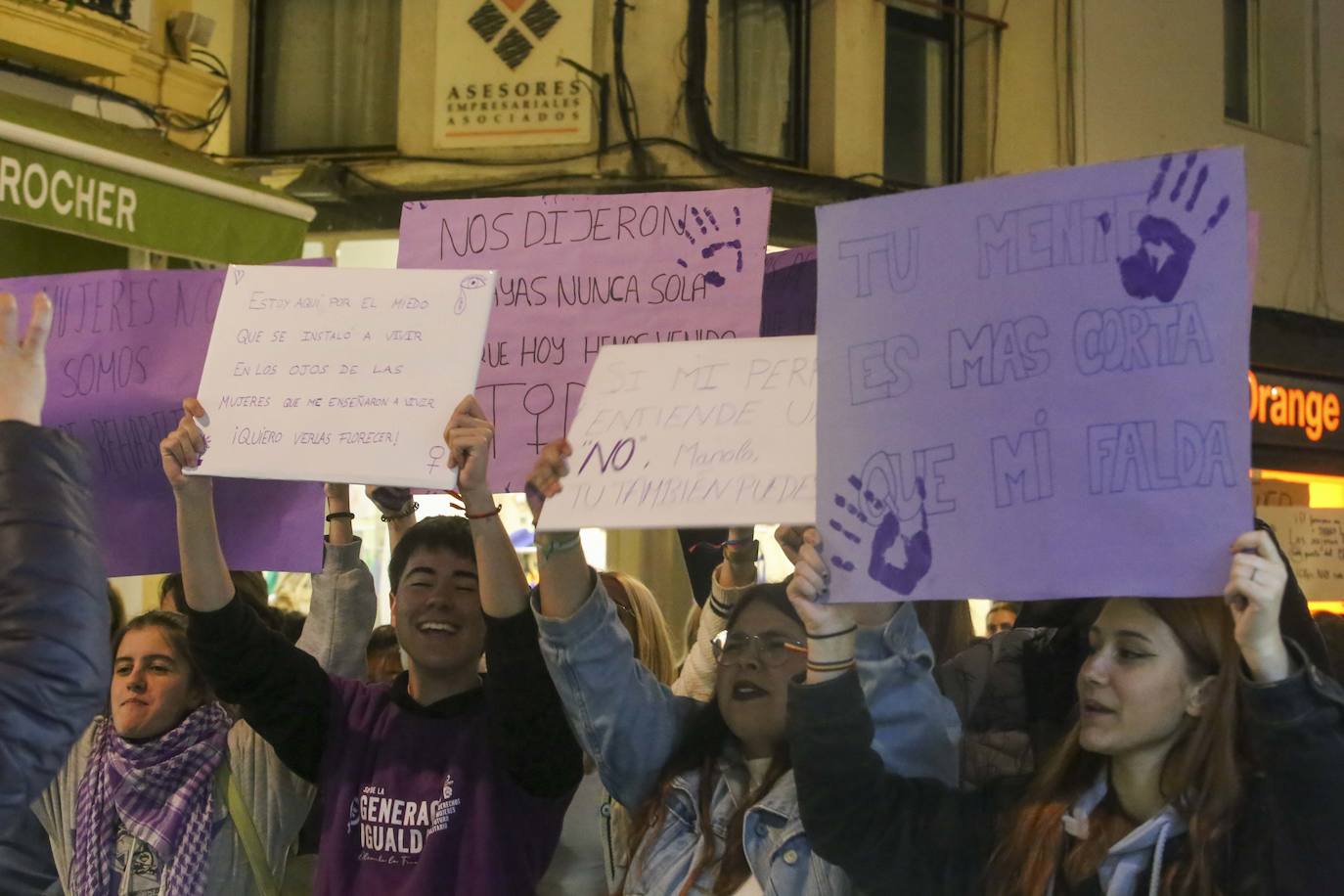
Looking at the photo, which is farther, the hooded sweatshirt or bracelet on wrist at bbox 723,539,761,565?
bracelet on wrist at bbox 723,539,761,565

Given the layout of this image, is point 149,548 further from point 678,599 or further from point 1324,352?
point 1324,352

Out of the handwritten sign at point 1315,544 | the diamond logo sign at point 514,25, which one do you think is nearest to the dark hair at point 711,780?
the handwritten sign at point 1315,544

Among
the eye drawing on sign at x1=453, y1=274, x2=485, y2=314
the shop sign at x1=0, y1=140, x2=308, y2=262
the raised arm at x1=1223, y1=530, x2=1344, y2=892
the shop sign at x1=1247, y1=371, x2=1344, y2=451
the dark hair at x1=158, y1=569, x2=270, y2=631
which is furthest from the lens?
the shop sign at x1=1247, y1=371, x2=1344, y2=451

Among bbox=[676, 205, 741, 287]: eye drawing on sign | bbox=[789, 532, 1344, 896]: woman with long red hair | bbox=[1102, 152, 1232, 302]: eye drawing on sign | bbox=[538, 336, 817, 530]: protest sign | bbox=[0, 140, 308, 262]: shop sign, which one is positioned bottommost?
bbox=[789, 532, 1344, 896]: woman with long red hair

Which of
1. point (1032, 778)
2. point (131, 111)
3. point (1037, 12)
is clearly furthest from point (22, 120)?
point (1037, 12)

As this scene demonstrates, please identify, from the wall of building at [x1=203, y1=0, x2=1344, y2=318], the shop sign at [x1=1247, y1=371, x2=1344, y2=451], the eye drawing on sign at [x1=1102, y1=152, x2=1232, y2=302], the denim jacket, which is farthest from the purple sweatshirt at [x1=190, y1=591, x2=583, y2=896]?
the shop sign at [x1=1247, y1=371, x2=1344, y2=451]

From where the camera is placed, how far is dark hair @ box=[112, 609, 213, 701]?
3770mm

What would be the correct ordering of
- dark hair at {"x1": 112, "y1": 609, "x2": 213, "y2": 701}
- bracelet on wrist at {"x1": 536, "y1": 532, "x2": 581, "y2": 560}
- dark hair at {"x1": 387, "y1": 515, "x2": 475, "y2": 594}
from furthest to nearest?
dark hair at {"x1": 112, "y1": 609, "x2": 213, "y2": 701}
dark hair at {"x1": 387, "y1": 515, "x2": 475, "y2": 594}
bracelet on wrist at {"x1": 536, "y1": 532, "x2": 581, "y2": 560}

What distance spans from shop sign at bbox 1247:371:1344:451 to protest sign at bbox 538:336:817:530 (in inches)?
354

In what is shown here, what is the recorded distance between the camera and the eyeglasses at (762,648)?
3146 millimetres

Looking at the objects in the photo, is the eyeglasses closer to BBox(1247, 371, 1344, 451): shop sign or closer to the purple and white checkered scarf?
the purple and white checkered scarf

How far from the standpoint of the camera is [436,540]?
11.5 ft

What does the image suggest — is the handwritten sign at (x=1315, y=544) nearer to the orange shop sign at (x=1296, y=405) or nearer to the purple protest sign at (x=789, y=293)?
the purple protest sign at (x=789, y=293)

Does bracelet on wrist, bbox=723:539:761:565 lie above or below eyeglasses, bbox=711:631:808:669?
above
